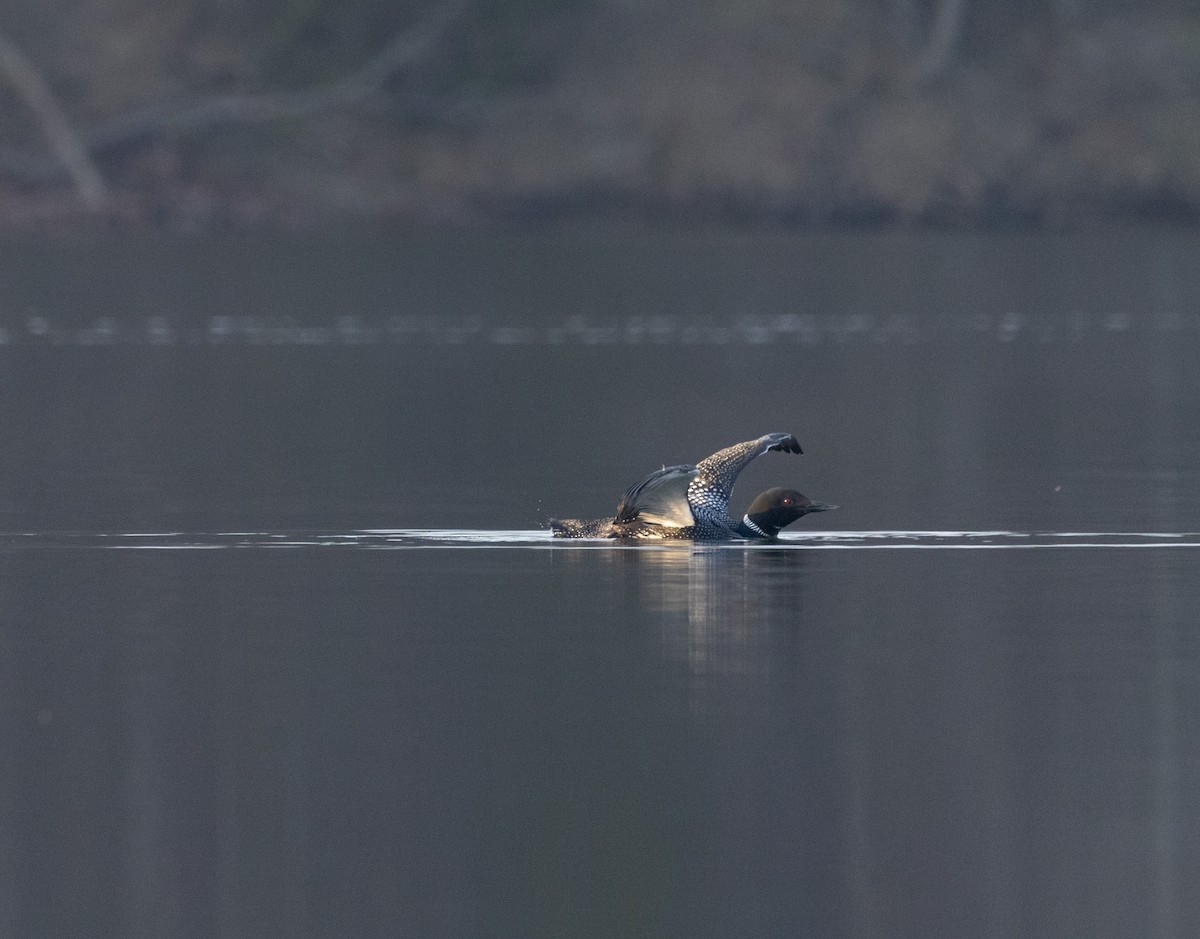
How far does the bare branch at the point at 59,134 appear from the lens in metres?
66.2

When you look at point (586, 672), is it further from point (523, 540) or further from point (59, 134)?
point (59, 134)

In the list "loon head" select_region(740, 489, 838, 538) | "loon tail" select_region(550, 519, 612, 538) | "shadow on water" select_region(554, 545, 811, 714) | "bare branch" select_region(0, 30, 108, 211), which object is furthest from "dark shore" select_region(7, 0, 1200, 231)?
"shadow on water" select_region(554, 545, 811, 714)

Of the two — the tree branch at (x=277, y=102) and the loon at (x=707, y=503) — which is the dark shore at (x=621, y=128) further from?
the loon at (x=707, y=503)

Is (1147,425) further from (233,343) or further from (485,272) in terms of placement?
(485,272)

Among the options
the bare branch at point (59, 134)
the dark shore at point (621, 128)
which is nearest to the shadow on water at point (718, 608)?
the bare branch at point (59, 134)

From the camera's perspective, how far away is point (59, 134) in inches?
2606

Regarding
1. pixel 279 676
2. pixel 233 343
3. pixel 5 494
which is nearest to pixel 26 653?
pixel 279 676

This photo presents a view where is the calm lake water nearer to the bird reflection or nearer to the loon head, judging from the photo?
the bird reflection

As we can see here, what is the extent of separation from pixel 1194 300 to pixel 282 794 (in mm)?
38883

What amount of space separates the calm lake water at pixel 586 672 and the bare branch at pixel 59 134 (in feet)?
122

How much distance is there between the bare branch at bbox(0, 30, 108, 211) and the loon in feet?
168

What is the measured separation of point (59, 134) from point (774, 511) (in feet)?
170

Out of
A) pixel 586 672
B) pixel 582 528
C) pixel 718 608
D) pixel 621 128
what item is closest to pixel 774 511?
pixel 582 528

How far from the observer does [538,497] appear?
65.0 ft
